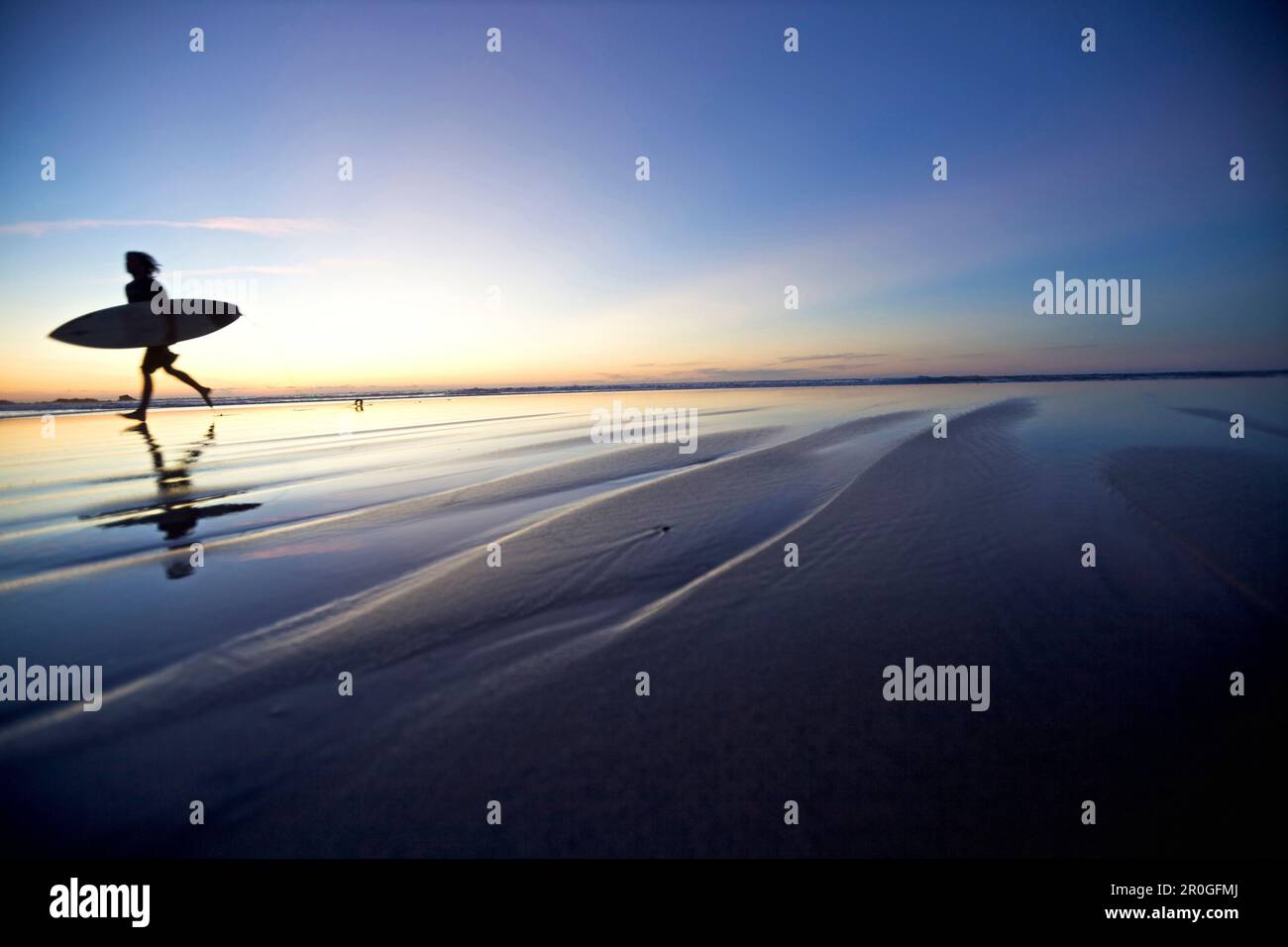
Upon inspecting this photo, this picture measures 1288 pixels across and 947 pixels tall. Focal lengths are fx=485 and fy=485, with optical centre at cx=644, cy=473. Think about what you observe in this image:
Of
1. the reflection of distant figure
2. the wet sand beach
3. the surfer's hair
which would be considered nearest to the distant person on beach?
the surfer's hair

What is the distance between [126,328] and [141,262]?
1872 mm

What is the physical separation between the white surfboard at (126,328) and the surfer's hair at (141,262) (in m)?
0.91

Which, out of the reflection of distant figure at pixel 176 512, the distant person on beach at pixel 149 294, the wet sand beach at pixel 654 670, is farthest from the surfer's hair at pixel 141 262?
the wet sand beach at pixel 654 670

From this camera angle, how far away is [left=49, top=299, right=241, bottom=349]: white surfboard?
43.1ft

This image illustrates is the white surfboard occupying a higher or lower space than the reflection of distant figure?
higher

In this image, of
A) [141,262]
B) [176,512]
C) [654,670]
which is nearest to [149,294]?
[141,262]

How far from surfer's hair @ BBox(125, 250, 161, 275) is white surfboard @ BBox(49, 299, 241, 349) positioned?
91 centimetres

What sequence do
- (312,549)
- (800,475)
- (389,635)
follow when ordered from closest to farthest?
1. (389,635)
2. (312,549)
3. (800,475)

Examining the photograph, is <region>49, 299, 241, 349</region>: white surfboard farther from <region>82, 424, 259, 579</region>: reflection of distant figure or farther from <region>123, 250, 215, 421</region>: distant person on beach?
<region>82, 424, 259, 579</region>: reflection of distant figure

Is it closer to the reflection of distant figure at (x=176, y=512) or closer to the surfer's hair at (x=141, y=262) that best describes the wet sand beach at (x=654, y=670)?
the reflection of distant figure at (x=176, y=512)
